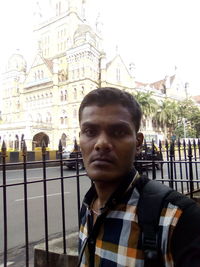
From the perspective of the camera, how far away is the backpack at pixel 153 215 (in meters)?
0.86

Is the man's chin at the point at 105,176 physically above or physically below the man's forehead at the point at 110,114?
below

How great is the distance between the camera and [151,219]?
0.89 meters

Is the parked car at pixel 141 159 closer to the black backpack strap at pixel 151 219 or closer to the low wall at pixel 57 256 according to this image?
the low wall at pixel 57 256

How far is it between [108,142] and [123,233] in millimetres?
374

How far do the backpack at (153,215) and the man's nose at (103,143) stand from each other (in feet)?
0.85

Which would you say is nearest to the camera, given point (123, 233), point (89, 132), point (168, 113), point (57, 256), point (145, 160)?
point (123, 233)

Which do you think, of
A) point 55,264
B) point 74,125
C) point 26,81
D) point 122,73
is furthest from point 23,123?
point 55,264

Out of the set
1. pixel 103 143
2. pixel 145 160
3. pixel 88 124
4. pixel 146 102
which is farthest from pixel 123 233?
pixel 146 102

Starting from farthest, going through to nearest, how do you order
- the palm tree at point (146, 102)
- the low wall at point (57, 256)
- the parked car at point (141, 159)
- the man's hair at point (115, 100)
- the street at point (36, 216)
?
the palm tree at point (146, 102)
the street at point (36, 216)
the parked car at point (141, 159)
the low wall at point (57, 256)
the man's hair at point (115, 100)

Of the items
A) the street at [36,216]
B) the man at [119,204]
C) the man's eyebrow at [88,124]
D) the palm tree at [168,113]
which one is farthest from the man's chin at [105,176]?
the palm tree at [168,113]

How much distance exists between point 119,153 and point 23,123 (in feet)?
123

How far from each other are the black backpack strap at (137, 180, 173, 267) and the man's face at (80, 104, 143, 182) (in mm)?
188

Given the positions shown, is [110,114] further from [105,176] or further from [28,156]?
[28,156]

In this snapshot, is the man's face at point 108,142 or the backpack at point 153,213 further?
the man's face at point 108,142
